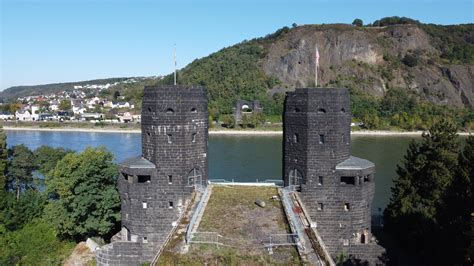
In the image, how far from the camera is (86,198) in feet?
88.2

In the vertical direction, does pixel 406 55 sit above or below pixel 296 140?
above

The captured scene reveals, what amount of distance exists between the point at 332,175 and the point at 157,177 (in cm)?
901

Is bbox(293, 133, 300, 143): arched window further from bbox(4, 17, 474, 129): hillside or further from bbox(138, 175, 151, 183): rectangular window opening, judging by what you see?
bbox(4, 17, 474, 129): hillside

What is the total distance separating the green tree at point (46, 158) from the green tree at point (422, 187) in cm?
2820

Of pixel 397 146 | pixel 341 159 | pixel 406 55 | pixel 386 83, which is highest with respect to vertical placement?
pixel 406 55

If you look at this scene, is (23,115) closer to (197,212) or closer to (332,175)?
(197,212)

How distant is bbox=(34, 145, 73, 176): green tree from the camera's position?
39156mm

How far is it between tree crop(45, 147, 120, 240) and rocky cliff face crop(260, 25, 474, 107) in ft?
384

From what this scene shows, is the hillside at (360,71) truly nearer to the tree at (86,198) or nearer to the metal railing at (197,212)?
the tree at (86,198)

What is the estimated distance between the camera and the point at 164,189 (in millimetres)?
23125

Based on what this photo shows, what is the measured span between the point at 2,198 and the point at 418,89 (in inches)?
5282

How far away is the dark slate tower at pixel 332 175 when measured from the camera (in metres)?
22.5

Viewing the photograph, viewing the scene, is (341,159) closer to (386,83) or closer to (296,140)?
(296,140)

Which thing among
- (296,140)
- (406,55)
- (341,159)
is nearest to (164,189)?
(296,140)
